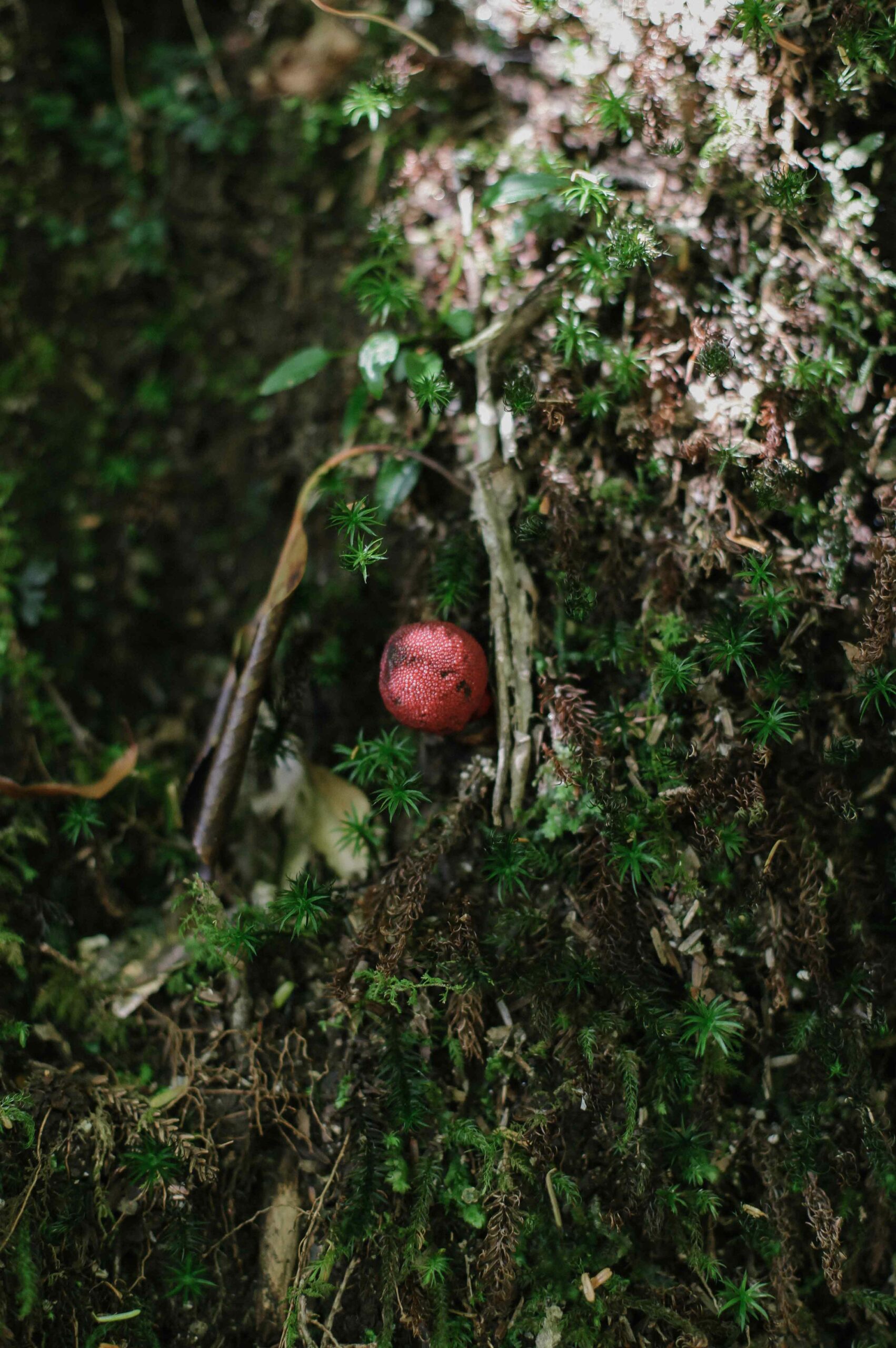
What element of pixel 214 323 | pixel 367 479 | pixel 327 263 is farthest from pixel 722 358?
pixel 214 323

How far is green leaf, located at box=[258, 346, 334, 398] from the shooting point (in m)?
2.46

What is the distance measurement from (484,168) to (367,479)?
0.95 metres

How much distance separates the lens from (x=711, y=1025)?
1863 mm

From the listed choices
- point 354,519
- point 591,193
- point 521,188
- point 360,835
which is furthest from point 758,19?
point 360,835

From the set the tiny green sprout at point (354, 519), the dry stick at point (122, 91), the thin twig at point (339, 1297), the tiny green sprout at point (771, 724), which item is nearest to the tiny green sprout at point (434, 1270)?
the thin twig at point (339, 1297)

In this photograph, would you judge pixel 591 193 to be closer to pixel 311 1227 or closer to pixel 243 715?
pixel 243 715

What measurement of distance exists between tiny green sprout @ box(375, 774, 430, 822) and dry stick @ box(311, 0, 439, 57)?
1.89 meters

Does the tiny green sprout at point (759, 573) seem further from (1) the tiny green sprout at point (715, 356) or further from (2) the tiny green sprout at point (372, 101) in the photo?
(2) the tiny green sprout at point (372, 101)

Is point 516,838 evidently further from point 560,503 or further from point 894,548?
point 894,548

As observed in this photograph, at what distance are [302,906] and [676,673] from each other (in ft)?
3.34

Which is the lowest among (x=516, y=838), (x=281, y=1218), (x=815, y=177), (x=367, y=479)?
(x=281, y=1218)

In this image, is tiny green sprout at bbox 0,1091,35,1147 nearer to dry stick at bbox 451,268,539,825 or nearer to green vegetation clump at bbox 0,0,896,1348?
green vegetation clump at bbox 0,0,896,1348

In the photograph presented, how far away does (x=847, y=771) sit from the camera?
208 centimetres

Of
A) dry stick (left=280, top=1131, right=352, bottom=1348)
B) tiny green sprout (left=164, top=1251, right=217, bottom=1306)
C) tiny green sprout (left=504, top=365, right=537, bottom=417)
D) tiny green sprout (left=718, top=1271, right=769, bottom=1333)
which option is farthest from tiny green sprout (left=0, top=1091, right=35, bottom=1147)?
tiny green sprout (left=504, top=365, right=537, bottom=417)
